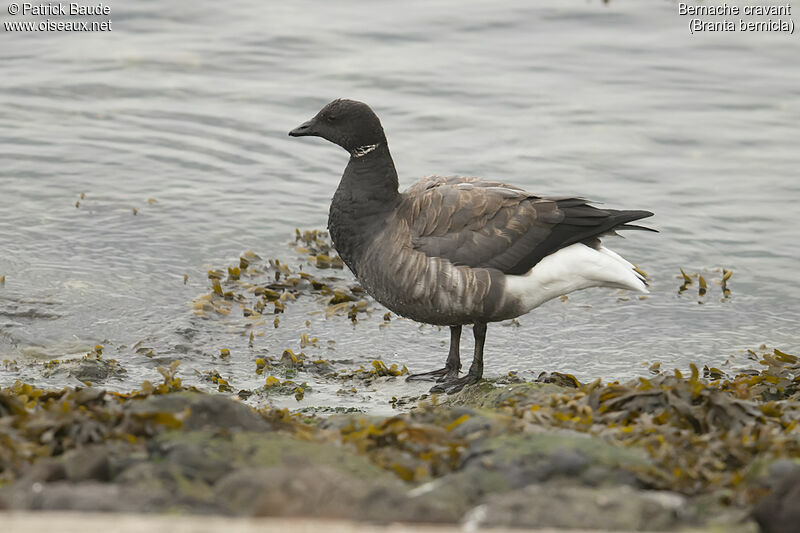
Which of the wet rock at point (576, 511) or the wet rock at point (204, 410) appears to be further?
the wet rock at point (204, 410)

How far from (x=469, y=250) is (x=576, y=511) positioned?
12.6ft

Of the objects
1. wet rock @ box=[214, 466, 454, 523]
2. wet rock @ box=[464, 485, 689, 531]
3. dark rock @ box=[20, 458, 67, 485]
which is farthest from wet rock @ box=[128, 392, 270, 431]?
wet rock @ box=[464, 485, 689, 531]

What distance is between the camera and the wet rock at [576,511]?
3514 mm

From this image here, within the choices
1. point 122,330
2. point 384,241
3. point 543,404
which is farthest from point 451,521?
point 122,330

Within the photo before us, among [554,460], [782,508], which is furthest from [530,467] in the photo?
[782,508]

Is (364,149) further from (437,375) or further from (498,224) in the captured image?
(437,375)

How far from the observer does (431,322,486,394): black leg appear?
733cm

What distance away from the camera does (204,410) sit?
4648mm

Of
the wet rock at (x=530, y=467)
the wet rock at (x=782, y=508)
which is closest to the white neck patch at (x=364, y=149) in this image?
the wet rock at (x=530, y=467)

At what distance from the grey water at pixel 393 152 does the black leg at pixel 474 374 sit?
0.94 ft

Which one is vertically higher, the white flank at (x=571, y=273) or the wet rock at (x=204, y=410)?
the white flank at (x=571, y=273)

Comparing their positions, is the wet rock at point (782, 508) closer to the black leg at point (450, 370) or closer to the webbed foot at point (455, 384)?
the webbed foot at point (455, 384)

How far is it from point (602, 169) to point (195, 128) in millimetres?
5548

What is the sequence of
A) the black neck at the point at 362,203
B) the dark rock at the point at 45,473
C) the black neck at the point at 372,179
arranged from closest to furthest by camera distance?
the dark rock at the point at 45,473
the black neck at the point at 362,203
the black neck at the point at 372,179
